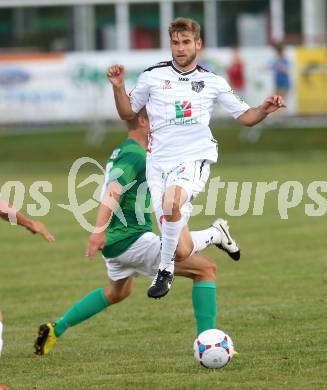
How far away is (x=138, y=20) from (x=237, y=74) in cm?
936

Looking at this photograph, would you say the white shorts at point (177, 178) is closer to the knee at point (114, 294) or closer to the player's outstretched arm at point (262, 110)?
the player's outstretched arm at point (262, 110)

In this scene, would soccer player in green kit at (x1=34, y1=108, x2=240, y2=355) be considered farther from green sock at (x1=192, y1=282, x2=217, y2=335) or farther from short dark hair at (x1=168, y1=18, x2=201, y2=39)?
short dark hair at (x1=168, y1=18, x2=201, y2=39)

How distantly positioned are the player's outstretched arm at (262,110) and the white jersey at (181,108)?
0.05 metres

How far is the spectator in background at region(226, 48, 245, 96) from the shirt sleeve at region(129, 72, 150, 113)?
1867cm

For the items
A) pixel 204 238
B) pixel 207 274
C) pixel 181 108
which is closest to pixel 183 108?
pixel 181 108

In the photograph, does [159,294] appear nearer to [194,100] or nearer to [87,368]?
[87,368]

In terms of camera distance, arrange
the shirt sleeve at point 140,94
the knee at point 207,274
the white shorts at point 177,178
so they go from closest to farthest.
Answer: the knee at point 207,274
the white shorts at point 177,178
the shirt sleeve at point 140,94

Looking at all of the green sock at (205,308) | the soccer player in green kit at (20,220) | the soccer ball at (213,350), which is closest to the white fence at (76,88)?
the green sock at (205,308)

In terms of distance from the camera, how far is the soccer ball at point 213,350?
22.9ft

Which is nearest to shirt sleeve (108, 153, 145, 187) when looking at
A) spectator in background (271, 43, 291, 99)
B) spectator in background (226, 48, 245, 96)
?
spectator in background (226, 48, 245, 96)

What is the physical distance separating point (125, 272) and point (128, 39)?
27719mm

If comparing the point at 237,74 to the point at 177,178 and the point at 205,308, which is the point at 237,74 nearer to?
the point at 177,178

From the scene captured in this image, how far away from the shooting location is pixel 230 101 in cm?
803

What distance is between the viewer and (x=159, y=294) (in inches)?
293
